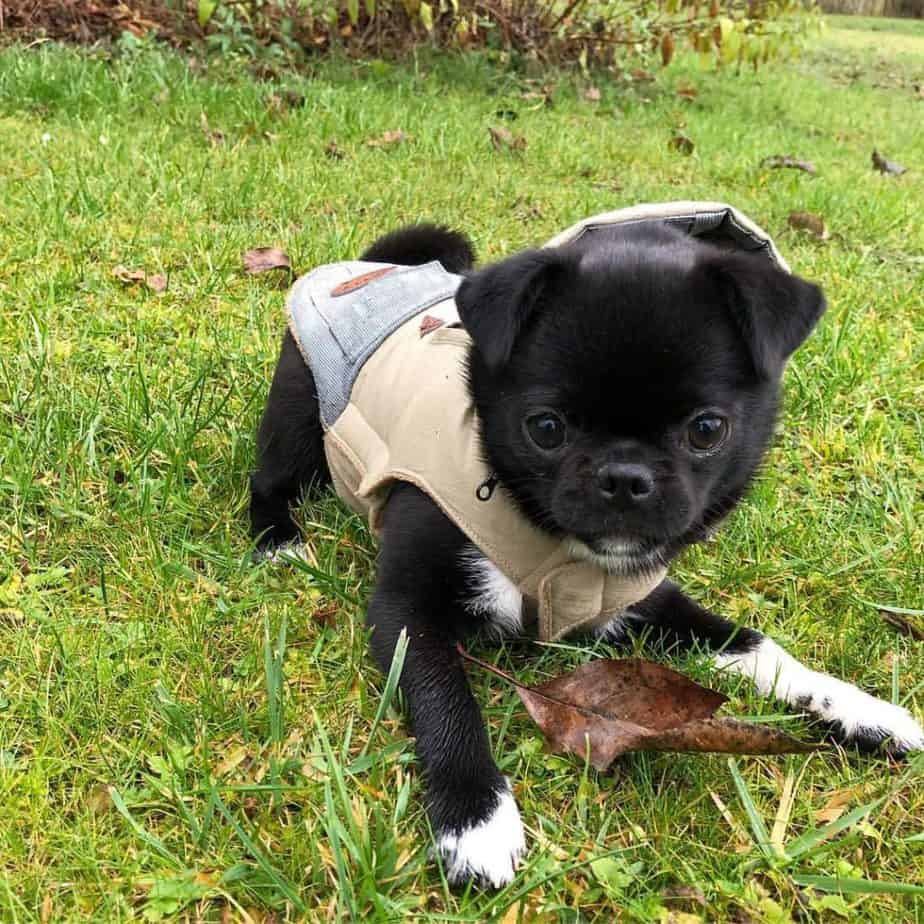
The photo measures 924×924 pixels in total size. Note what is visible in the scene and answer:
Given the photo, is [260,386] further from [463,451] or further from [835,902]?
[835,902]

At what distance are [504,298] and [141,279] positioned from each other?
2496 mm

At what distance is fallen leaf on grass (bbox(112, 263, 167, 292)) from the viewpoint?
384 centimetres

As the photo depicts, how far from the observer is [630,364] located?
1.82 m

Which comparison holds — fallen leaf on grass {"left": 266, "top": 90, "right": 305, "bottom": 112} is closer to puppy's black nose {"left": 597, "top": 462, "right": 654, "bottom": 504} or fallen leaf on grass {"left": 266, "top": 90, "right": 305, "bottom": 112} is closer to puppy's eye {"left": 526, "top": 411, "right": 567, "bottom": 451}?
puppy's eye {"left": 526, "top": 411, "right": 567, "bottom": 451}

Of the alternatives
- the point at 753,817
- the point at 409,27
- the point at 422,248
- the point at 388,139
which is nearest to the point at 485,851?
the point at 753,817

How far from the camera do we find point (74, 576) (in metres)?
2.38

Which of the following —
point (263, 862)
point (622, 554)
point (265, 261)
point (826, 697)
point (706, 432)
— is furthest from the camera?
point (265, 261)

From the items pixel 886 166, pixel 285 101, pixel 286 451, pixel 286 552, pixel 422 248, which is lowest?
pixel 886 166

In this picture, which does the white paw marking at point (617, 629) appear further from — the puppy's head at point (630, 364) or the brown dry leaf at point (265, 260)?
the brown dry leaf at point (265, 260)

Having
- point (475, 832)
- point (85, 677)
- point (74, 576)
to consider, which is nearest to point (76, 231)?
point (74, 576)

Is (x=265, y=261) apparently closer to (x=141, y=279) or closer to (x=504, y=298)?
(x=141, y=279)

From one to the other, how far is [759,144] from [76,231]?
524 centimetres

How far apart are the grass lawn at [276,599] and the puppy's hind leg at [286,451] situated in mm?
93

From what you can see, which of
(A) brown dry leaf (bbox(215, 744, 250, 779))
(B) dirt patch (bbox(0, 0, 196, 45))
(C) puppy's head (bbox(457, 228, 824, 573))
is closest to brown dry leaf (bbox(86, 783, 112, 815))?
(A) brown dry leaf (bbox(215, 744, 250, 779))
